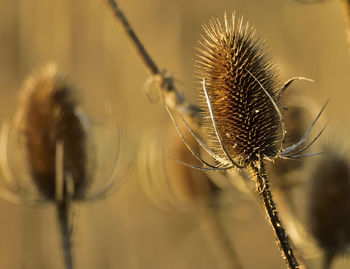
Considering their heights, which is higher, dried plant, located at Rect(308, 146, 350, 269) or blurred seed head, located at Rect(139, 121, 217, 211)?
blurred seed head, located at Rect(139, 121, 217, 211)

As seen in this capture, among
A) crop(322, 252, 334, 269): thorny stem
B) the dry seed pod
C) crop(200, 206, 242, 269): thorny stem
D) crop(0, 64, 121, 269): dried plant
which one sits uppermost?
crop(0, 64, 121, 269): dried plant

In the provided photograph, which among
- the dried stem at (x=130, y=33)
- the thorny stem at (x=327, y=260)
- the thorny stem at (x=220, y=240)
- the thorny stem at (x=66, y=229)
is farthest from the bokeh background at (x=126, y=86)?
the dried stem at (x=130, y=33)

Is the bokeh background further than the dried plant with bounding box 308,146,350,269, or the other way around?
the bokeh background

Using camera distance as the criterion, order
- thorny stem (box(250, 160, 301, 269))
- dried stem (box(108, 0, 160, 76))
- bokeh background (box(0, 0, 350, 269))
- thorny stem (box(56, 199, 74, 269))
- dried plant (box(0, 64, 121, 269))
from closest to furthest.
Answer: thorny stem (box(250, 160, 301, 269)) < dried stem (box(108, 0, 160, 76)) < thorny stem (box(56, 199, 74, 269)) < dried plant (box(0, 64, 121, 269)) < bokeh background (box(0, 0, 350, 269))

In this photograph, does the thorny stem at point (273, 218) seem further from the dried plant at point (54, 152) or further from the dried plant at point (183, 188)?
the dried plant at point (183, 188)

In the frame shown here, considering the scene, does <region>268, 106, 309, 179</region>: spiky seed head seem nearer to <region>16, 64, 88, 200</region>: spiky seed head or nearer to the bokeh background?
<region>16, 64, 88, 200</region>: spiky seed head

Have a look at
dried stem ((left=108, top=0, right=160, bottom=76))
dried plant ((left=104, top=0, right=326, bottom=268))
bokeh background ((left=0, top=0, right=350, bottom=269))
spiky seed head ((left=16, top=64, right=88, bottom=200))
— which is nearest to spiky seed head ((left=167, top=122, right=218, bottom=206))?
spiky seed head ((left=16, top=64, right=88, bottom=200))

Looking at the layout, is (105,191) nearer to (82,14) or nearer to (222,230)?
(222,230)
